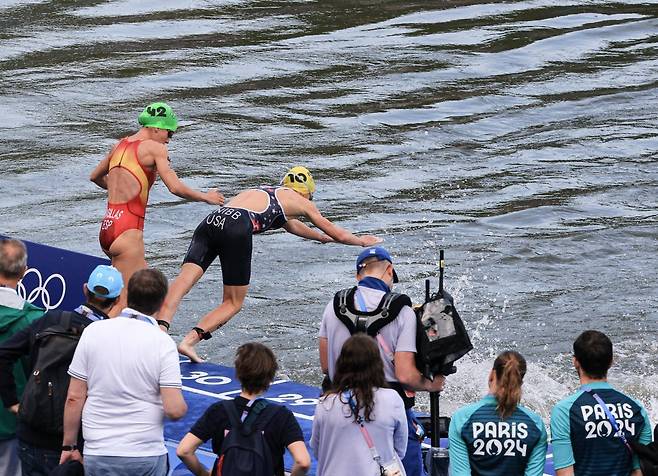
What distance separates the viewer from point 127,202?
10141mm

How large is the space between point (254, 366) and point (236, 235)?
4.11 metres

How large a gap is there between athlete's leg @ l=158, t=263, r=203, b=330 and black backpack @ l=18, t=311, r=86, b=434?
331 centimetres

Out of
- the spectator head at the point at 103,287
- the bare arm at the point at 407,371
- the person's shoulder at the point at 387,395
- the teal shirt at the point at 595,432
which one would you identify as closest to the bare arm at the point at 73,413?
the spectator head at the point at 103,287

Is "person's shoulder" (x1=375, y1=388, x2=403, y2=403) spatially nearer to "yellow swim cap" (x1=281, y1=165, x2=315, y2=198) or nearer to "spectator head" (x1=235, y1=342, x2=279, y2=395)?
"spectator head" (x1=235, y1=342, x2=279, y2=395)

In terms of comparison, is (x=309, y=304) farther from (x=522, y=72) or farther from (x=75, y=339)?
(x=522, y=72)

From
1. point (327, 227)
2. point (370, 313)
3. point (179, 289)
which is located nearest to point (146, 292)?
point (370, 313)

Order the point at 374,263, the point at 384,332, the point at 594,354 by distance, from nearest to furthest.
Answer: the point at 594,354 → the point at 384,332 → the point at 374,263

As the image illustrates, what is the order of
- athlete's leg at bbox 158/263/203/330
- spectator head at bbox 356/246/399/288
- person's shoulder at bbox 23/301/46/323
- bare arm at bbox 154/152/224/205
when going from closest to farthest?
person's shoulder at bbox 23/301/46/323 → spectator head at bbox 356/246/399/288 → bare arm at bbox 154/152/224/205 → athlete's leg at bbox 158/263/203/330

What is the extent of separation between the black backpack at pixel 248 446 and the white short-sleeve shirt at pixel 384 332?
3.13ft

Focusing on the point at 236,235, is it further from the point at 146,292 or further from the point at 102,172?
the point at 146,292

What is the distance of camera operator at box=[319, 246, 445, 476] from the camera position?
7047 millimetres

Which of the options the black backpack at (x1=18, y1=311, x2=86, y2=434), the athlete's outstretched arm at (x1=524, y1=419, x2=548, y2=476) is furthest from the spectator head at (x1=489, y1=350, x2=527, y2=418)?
the black backpack at (x1=18, y1=311, x2=86, y2=434)

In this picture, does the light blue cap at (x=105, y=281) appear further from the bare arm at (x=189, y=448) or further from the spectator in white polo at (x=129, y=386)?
the bare arm at (x=189, y=448)

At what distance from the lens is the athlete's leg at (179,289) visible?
32.7 ft
